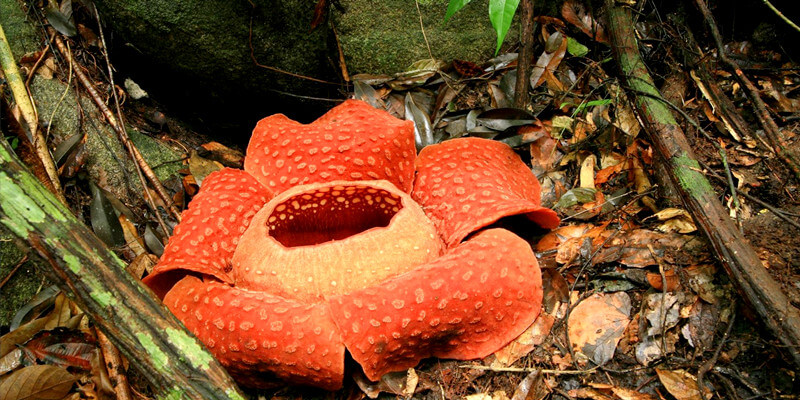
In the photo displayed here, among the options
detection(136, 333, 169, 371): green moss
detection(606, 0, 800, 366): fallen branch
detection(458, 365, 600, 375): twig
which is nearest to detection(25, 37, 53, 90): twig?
detection(136, 333, 169, 371): green moss

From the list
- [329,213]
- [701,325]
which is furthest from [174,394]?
[701,325]

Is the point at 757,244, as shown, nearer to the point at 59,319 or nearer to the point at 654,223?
the point at 654,223

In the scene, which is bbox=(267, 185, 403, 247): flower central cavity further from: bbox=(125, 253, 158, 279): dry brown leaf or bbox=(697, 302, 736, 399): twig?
bbox=(697, 302, 736, 399): twig

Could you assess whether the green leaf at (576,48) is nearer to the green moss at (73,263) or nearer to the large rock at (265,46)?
the large rock at (265,46)

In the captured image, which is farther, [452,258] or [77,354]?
[77,354]

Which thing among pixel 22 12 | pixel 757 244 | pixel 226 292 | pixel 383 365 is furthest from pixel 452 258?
pixel 22 12

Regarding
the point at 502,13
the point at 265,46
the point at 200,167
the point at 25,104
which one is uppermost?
the point at 502,13

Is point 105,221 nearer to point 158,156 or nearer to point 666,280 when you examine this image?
point 158,156

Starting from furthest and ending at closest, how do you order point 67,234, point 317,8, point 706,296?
1. point 317,8
2. point 706,296
3. point 67,234
